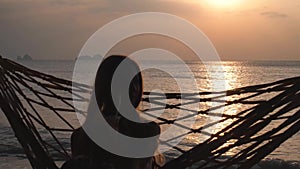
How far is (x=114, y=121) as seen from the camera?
1999mm

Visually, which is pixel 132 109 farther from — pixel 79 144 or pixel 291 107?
pixel 291 107

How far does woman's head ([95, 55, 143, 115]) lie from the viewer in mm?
2000

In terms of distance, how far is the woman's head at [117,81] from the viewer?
200cm

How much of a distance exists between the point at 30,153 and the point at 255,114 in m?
1.17

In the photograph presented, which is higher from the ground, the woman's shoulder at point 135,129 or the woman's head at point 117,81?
the woman's head at point 117,81

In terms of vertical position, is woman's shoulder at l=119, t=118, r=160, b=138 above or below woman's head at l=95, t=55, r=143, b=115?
below

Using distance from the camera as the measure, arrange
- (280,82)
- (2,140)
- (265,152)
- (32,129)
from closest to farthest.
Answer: (265,152) → (280,82) → (32,129) → (2,140)

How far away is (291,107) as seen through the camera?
229 centimetres

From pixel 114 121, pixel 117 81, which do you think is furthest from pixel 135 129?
pixel 117 81

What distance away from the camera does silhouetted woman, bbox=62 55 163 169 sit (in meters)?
1.96

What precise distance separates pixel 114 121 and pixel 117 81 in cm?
16

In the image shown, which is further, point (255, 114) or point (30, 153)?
point (30, 153)

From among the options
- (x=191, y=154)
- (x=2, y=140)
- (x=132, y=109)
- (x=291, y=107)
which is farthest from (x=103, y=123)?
(x=2, y=140)

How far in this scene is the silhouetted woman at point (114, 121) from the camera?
1.96 m
